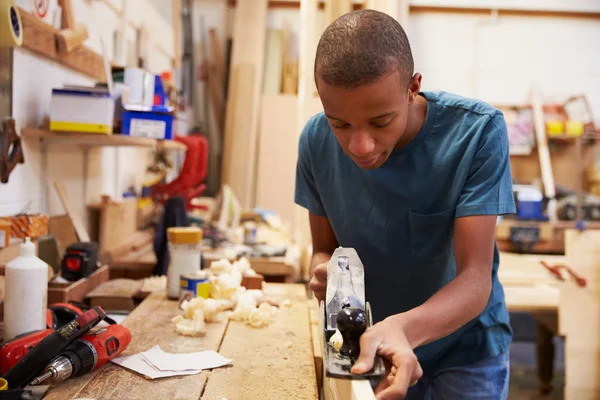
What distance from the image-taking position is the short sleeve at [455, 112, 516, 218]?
1267mm

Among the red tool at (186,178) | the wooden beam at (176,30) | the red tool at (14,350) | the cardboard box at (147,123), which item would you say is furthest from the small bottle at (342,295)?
the wooden beam at (176,30)

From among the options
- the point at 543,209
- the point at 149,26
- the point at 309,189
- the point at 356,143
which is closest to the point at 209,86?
the point at 149,26

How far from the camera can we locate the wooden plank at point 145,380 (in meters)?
1.29

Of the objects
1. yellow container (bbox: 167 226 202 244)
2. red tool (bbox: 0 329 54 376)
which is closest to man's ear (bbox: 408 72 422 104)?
red tool (bbox: 0 329 54 376)

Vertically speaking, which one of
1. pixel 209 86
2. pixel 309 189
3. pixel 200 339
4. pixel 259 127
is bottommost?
pixel 200 339

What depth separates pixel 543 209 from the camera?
4.91 meters

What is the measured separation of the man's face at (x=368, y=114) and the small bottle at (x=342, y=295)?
0.22 meters

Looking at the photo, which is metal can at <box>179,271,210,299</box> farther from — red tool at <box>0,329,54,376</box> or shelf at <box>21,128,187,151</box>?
shelf at <box>21,128,187,151</box>

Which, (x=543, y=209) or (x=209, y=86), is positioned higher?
(x=209, y=86)

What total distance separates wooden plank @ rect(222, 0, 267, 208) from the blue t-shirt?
13.9 ft

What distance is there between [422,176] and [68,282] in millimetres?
1384

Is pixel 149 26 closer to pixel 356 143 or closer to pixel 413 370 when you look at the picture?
pixel 356 143

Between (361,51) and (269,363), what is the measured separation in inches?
33.6

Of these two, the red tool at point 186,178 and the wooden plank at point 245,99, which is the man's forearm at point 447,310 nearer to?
the red tool at point 186,178
